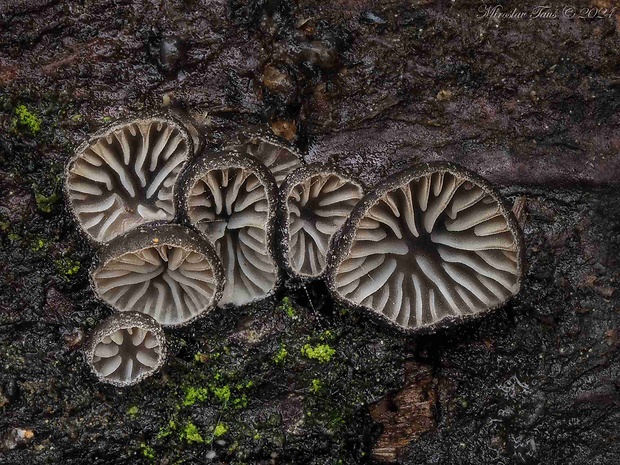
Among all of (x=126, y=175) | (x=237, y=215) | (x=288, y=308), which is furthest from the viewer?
(x=288, y=308)

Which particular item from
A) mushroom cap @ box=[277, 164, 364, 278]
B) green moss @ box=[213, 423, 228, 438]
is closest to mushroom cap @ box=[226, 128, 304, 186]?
mushroom cap @ box=[277, 164, 364, 278]

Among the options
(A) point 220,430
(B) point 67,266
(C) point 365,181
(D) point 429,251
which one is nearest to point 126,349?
(B) point 67,266

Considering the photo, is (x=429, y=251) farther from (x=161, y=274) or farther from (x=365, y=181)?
(x=161, y=274)

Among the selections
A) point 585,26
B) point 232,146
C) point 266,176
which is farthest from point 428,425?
point 585,26

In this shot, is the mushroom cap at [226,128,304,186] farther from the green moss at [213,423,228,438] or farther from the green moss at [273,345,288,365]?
the green moss at [213,423,228,438]

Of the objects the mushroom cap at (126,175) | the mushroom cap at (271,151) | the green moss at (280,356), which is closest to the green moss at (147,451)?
the green moss at (280,356)

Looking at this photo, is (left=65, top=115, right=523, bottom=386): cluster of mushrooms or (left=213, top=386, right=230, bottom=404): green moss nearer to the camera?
(left=65, top=115, right=523, bottom=386): cluster of mushrooms

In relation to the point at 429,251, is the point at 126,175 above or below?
above
